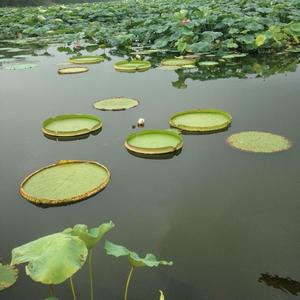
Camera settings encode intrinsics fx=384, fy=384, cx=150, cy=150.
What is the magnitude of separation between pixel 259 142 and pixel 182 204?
1.16 meters

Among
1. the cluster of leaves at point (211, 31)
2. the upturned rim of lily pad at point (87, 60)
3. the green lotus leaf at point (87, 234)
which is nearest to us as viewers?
the green lotus leaf at point (87, 234)

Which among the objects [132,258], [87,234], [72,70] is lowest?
[72,70]

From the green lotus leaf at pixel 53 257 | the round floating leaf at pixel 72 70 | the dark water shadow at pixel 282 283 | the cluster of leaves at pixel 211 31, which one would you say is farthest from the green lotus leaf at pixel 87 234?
the cluster of leaves at pixel 211 31

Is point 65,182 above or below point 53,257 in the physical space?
below

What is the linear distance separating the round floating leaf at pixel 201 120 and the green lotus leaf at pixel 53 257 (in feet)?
7.92

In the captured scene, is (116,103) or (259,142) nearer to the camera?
(259,142)

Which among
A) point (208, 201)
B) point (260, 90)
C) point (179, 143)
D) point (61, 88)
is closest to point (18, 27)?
point (61, 88)

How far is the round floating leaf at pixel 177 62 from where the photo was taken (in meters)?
6.56

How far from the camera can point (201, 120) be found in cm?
383

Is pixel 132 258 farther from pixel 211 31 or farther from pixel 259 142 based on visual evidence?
pixel 211 31

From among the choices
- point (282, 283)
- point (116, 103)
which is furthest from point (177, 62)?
point (282, 283)

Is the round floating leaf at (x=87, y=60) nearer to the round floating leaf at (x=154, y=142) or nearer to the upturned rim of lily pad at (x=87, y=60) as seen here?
the upturned rim of lily pad at (x=87, y=60)

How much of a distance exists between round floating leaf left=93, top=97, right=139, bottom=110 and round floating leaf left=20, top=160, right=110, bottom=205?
1532mm

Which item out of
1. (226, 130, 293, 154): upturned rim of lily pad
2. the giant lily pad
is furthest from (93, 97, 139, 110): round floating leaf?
(226, 130, 293, 154): upturned rim of lily pad
